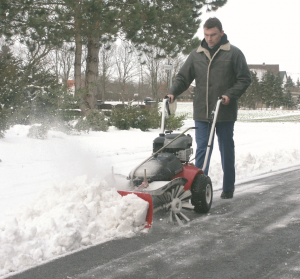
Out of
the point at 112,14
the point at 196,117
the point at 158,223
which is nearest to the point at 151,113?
the point at 112,14

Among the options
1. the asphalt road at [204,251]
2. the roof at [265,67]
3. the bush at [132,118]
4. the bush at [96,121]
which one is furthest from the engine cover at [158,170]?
the roof at [265,67]

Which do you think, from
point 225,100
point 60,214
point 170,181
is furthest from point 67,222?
point 225,100

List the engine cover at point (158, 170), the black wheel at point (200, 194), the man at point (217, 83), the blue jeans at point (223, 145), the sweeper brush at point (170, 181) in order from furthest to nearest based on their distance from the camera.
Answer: the blue jeans at point (223, 145) → the man at point (217, 83) → the black wheel at point (200, 194) → the engine cover at point (158, 170) → the sweeper brush at point (170, 181)

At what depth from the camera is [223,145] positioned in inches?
192

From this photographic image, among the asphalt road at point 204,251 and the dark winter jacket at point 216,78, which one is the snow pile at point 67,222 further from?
the dark winter jacket at point 216,78

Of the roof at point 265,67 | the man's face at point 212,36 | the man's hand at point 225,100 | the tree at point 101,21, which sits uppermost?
the roof at point 265,67

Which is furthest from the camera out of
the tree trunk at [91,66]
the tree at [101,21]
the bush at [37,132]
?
the tree trunk at [91,66]

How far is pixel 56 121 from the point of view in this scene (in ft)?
38.1

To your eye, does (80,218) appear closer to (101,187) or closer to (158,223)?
(101,187)

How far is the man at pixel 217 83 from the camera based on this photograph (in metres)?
4.61

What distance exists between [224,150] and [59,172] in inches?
113

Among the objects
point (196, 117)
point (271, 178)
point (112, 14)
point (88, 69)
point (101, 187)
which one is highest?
point (112, 14)

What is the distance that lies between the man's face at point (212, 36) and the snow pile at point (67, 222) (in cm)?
210

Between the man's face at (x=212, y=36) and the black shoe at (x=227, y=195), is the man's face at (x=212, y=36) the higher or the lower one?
the higher one
